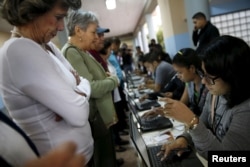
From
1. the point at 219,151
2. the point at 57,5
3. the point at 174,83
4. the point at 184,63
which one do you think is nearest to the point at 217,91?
the point at 219,151

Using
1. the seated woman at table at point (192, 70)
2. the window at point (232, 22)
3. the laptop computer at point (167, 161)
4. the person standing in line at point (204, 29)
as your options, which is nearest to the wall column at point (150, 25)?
the window at point (232, 22)

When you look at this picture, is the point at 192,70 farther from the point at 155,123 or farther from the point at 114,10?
the point at 114,10

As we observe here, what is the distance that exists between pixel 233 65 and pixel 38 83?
78 cm

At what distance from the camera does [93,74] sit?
1.60m

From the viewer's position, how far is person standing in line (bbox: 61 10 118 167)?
150cm

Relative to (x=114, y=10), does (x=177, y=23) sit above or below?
below

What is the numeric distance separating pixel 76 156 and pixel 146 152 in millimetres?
875

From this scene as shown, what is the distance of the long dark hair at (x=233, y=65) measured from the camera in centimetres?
103

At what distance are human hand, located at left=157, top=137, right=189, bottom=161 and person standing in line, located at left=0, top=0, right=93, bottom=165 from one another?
1.28 feet

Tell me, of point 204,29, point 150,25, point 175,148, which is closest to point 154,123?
point 175,148

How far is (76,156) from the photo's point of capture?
1.48ft

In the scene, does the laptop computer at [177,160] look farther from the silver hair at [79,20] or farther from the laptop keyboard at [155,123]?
the silver hair at [79,20]

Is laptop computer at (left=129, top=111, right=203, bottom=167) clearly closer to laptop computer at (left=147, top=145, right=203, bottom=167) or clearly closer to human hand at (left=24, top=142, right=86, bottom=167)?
laptop computer at (left=147, top=145, right=203, bottom=167)

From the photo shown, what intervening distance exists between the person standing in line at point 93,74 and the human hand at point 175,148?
42cm
